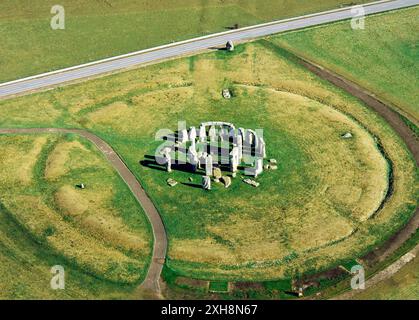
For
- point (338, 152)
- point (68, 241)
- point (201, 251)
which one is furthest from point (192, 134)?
point (68, 241)

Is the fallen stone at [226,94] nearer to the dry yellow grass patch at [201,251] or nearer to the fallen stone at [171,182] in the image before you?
the fallen stone at [171,182]

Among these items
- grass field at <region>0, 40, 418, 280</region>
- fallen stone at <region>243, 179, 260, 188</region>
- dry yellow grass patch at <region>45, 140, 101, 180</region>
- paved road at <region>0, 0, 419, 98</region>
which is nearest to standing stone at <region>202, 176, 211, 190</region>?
grass field at <region>0, 40, 418, 280</region>

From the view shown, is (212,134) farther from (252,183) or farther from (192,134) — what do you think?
(252,183)

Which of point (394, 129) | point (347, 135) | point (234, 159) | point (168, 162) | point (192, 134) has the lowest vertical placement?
point (234, 159)

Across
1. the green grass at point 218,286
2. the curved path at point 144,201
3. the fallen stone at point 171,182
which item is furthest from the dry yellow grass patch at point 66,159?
the green grass at point 218,286

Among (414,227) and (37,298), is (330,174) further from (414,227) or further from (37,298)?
(37,298)
